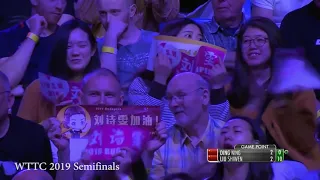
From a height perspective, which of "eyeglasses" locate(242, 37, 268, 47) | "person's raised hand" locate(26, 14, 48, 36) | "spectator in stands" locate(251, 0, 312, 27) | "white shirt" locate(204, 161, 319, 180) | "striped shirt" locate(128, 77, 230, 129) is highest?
"spectator in stands" locate(251, 0, 312, 27)

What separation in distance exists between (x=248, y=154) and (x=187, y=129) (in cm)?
32

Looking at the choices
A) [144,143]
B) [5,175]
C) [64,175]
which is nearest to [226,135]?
[144,143]

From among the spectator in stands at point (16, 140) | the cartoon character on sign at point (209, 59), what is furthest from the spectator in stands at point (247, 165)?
the spectator in stands at point (16, 140)

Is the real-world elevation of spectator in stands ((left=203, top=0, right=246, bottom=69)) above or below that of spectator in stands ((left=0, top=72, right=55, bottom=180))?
above

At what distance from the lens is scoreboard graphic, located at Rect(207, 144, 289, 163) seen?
7.69 ft

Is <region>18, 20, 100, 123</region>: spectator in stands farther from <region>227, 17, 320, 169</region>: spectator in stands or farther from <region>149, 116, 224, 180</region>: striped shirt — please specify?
<region>227, 17, 320, 169</region>: spectator in stands

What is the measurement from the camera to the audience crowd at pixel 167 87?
7.70 ft

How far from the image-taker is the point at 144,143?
2340 millimetres

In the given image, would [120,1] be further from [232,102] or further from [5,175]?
[5,175]

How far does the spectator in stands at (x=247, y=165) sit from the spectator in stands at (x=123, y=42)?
21.0 inches

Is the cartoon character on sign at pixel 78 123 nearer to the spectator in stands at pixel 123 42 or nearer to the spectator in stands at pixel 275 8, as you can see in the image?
the spectator in stands at pixel 123 42

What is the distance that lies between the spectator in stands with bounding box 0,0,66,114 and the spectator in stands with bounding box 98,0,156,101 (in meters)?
0.24

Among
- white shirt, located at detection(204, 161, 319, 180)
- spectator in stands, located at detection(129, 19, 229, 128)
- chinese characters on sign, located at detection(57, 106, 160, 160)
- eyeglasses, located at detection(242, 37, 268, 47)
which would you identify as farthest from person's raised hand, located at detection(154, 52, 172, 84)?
white shirt, located at detection(204, 161, 319, 180)

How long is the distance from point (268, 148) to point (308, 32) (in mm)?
609
